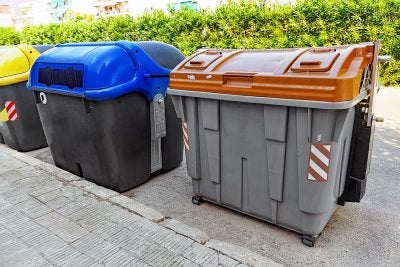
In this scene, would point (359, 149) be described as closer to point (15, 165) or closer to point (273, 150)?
point (273, 150)

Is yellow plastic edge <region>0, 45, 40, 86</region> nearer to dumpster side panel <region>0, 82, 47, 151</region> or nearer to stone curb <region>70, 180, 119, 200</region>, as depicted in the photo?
dumpster side panel <region>0, 82, 47, 151</region>

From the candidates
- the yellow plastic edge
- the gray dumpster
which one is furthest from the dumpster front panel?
the yellow plastic edge

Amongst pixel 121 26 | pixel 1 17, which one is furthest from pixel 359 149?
pixel 1 17

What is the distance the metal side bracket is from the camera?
3846 millimetres

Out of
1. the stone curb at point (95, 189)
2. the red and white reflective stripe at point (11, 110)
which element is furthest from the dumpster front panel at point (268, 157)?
the red and white reflective stripe at point (11, 110)

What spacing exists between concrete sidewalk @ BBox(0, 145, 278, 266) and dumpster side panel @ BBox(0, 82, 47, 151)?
5.17 ft

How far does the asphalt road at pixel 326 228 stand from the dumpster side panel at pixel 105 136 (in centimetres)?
32

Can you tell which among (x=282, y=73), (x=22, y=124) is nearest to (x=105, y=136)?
(x=282, y=73)

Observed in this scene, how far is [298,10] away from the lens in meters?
8.84

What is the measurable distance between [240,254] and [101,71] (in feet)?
6.96

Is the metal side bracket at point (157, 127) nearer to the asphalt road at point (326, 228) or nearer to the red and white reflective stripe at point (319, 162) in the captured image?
the asphalt road at point (326, 228)

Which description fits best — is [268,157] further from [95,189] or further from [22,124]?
[22,124]

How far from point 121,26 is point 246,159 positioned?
34.9 ft

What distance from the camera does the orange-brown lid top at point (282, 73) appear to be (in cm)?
225
